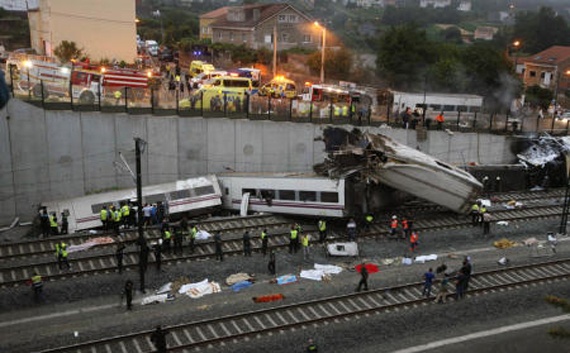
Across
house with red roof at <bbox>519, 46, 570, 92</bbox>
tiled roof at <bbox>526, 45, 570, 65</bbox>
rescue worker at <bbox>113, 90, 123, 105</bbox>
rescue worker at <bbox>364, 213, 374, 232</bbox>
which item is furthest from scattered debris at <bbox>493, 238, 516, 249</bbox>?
tiled roof at <bbox>526, 45, 570, 65</bbox>

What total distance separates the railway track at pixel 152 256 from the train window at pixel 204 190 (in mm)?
3382

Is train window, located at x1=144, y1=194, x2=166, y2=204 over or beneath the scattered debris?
over

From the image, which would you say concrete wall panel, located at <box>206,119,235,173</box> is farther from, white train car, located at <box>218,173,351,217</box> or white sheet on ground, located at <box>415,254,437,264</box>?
white sheet on ground, located at <box>415,254,437,264</box>

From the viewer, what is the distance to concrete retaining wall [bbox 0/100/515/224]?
28.4 meters

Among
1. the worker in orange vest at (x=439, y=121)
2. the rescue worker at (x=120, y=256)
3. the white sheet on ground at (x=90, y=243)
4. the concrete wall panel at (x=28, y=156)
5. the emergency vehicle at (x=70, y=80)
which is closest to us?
the rescue worker at (x=120, y=256)

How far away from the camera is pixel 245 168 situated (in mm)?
32906

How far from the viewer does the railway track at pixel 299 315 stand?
16562 millimetres

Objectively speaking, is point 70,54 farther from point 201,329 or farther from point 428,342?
point 428,342

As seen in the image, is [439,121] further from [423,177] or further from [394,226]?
[394,226]

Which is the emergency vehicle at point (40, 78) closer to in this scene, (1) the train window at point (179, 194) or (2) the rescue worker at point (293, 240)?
(1) the train window at point (179, 194)

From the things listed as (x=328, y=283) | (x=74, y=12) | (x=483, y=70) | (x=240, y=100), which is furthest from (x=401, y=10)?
(x=328, y=283)

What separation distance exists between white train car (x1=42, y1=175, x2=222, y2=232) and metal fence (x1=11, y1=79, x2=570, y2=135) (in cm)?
489

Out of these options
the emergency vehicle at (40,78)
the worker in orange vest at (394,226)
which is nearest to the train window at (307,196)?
the worker in orange vest at (394,226)

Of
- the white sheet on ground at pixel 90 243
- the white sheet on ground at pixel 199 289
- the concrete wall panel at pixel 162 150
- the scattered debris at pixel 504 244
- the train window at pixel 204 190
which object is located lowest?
the white sheet on ground at pixel 199 289
